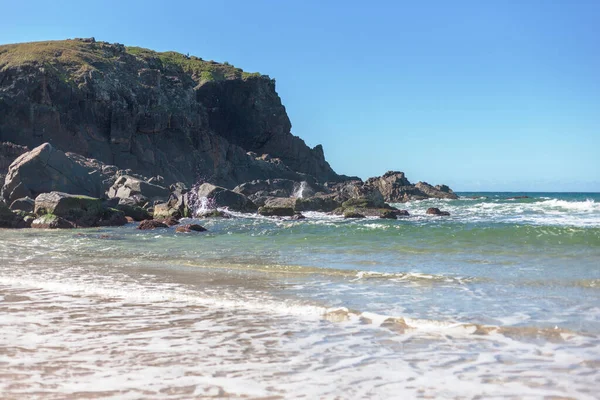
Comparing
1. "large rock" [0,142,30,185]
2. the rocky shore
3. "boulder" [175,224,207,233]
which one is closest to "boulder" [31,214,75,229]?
the rocky shore

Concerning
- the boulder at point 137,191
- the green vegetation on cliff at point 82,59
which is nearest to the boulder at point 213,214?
the boulder at point 137,191

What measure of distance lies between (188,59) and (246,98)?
19.8 metres

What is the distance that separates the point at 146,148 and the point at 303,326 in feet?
189

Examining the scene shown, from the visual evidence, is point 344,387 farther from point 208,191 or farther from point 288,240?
point 208,191

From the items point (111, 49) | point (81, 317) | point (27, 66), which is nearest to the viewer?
point (81, 317)

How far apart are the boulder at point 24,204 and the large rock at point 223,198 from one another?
10140 millimetres

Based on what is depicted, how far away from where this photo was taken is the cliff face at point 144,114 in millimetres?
55672

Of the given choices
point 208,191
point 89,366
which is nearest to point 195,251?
point 89,366

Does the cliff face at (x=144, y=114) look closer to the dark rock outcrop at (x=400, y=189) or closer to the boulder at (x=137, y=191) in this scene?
the dark rock outcrop at (x=400, y=189)

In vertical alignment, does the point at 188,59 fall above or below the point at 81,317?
above

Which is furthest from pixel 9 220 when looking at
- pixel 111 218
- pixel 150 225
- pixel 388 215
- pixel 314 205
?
pixel 388 215

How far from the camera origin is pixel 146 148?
61.6m

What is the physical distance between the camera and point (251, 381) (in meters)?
4.83

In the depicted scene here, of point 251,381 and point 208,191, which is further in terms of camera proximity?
point 208,191
